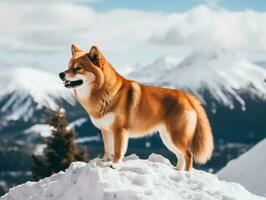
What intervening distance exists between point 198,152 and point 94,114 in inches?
133

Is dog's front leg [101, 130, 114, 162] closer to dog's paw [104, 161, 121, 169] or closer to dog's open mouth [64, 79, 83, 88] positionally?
dog's paw [104, 161, 121, 169]

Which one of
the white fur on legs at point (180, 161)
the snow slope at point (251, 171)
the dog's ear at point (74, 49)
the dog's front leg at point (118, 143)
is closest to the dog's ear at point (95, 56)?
the dog's ear at point (74, 49)

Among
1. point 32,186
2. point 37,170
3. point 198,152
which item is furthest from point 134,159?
point 37,170

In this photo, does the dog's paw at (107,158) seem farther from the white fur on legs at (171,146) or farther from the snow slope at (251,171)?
the snow slope at (251,171)

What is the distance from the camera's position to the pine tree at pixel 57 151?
4172 centimetres

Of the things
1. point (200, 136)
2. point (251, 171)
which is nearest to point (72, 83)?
point (200, 136)

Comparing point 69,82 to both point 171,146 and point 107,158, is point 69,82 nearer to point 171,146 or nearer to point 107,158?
point 107,158

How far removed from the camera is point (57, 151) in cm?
4219

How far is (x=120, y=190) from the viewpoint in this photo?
1317 centimetres

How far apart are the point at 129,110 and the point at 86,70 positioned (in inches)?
65.0

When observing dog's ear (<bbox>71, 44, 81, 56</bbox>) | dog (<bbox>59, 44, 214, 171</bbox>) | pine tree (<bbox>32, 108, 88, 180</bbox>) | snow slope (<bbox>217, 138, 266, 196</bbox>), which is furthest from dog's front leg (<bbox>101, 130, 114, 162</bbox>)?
pine tree (<bbox>32, 108, 88, 180</bbox>)

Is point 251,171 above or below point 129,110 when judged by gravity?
below

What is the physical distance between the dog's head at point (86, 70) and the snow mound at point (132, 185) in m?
2.13

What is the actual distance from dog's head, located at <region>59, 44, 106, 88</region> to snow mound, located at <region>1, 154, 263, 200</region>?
2.13 meters
